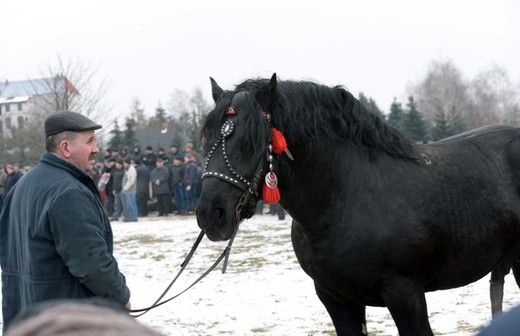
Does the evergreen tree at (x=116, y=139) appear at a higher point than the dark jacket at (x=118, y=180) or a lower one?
higher

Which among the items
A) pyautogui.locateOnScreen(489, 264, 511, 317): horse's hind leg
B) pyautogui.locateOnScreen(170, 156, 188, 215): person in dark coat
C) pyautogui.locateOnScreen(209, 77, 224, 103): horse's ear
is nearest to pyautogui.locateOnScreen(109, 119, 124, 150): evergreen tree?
pyautogui.locateOnScreen(170, 156, 188, 215): person in dark coat

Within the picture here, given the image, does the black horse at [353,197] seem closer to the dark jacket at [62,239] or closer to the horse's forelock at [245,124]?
the horse's forelock at [245,124]

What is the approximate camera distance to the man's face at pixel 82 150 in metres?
4.07

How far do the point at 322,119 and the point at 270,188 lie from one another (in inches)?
19.4

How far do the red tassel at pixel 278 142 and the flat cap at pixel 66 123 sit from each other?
100 cm

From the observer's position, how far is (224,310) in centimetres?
808

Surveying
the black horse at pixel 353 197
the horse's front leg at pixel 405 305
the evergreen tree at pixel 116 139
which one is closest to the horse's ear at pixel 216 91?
the black horse at pixel 353 197

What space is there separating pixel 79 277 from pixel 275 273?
21.9 ft

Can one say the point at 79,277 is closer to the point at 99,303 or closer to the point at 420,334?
the point at 420,334

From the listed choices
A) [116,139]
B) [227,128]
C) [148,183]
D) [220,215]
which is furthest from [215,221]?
[116,139]

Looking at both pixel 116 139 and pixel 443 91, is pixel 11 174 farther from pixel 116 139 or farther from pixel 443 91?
pixel 443 91

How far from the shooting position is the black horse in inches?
155

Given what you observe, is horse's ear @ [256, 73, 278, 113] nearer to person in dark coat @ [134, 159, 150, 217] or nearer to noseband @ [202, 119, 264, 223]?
noseband @ [202, 119, 264, 223]

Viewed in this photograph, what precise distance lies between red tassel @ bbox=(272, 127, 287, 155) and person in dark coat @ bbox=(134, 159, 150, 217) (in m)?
19.6
